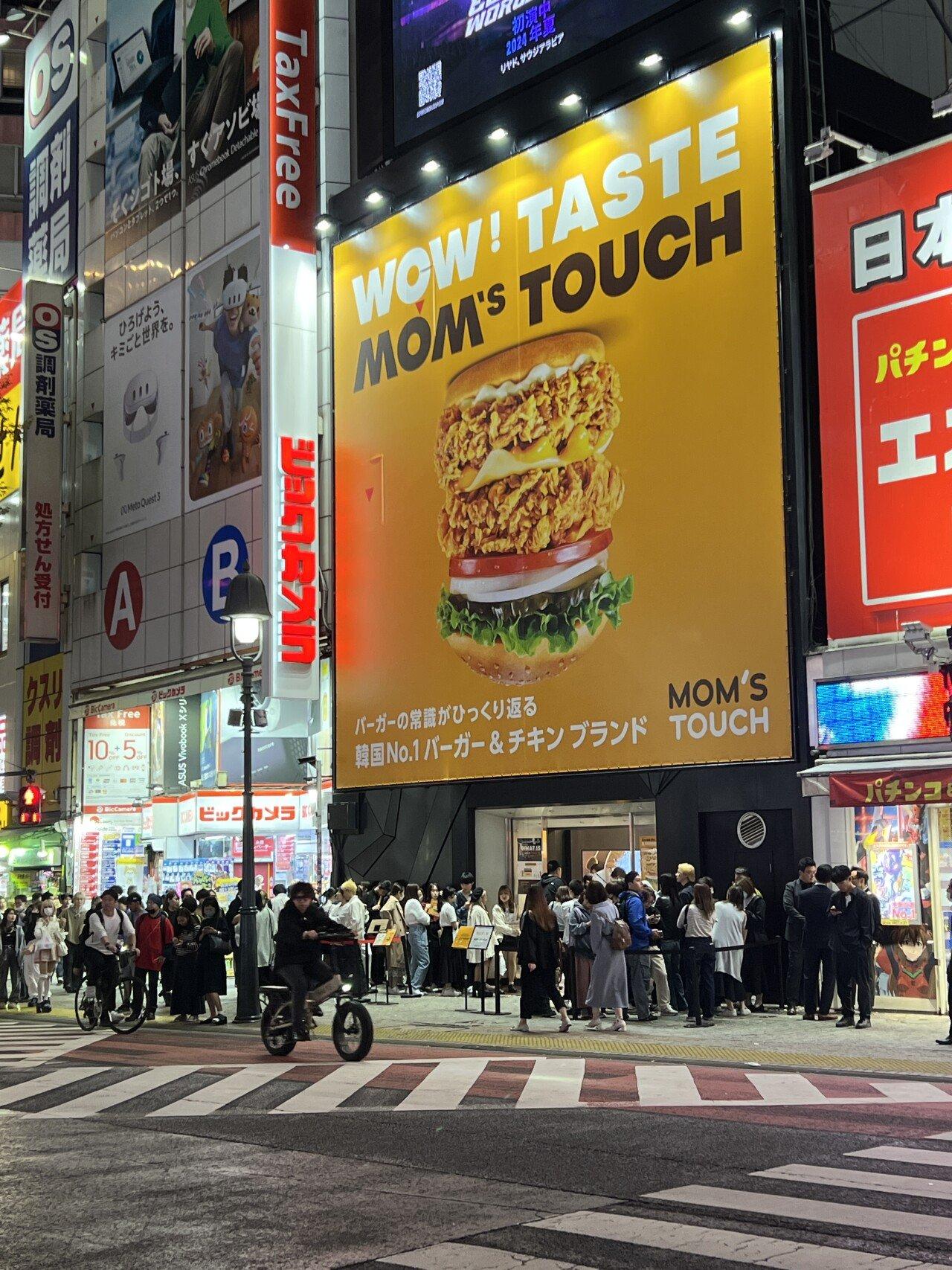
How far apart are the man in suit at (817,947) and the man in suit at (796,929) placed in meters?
0.21

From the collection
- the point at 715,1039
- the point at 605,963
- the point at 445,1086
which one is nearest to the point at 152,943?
the point at 605,963

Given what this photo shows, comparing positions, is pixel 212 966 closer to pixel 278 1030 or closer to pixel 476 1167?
pixel 278 1030

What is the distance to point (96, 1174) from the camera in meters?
9.71

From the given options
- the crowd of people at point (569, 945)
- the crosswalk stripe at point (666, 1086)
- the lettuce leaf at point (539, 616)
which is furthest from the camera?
the lettuce leaf at point (539, 616)

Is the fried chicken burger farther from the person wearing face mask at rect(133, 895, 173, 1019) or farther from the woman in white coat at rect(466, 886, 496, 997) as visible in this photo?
the person wearing face mask at rect(133, 895, 173, 1019)

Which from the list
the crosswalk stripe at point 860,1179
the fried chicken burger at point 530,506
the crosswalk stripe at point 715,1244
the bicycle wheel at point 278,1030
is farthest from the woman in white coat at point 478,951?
the crosswalk stripe at point 715,1244

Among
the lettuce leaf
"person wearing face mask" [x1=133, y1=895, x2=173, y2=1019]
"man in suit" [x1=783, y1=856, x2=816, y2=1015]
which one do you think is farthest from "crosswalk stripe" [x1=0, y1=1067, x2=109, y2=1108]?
the lettuce leaf

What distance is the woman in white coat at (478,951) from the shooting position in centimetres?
2233

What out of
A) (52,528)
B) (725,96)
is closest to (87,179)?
(52,528)

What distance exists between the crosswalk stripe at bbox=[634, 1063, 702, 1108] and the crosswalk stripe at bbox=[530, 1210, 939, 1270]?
446 centimetres

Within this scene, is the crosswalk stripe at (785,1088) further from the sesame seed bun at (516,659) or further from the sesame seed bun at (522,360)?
the sesame seed bun at (522,360)

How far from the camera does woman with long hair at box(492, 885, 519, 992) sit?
884 inches

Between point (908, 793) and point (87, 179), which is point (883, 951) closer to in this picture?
point (908, 793)

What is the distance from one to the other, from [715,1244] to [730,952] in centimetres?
1285
